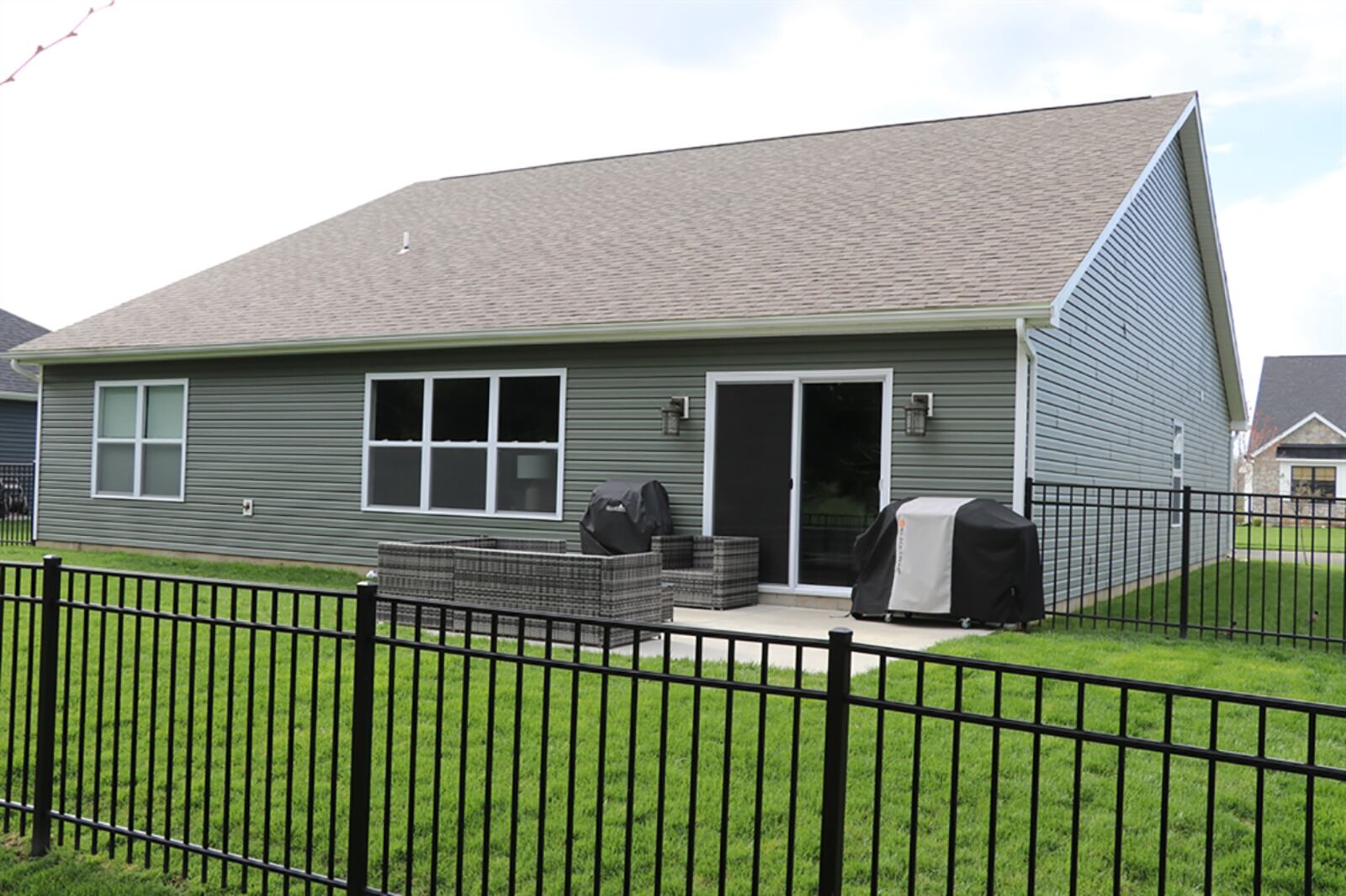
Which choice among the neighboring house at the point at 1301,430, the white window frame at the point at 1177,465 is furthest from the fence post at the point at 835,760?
the neighboring house at the point at 1301,430

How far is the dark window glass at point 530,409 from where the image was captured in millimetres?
12328

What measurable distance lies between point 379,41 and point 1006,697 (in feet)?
15.6

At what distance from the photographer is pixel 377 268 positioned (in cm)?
1573

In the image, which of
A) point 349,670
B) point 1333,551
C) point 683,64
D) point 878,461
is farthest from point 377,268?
point 1333,551

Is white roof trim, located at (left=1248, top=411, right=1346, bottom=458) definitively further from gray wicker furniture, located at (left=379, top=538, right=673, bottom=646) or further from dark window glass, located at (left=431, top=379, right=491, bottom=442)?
gray wicker furniture, located at (left=379, top=538, right=673, bottom=646)

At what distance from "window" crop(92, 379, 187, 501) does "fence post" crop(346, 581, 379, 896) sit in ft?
40.8

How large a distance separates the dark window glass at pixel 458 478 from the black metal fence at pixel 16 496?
9.30 m

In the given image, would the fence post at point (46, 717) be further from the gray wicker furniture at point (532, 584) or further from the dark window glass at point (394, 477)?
the dark window glass at point (394, 477)

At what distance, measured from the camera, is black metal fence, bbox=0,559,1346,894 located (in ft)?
Answer: 9.98

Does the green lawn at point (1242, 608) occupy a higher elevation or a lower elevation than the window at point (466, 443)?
lower

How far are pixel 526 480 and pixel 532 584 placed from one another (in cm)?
431

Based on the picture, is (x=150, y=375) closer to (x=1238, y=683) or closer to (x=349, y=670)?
(x=349, y=670)

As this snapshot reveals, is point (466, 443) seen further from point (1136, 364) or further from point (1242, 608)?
point (1242, 608)

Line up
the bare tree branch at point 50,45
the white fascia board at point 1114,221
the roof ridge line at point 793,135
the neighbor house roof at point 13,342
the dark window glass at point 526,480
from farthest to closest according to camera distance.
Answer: the neighbor house roof at point 13,342 → the roof ridge line at point 793,135 → the dark window glass at point 526,480 → the white fascia board at point 1114,221 → the bare tree branch at point 50,45
